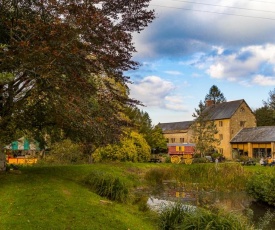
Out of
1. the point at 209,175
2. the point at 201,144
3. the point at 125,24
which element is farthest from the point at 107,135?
the point at 201,144

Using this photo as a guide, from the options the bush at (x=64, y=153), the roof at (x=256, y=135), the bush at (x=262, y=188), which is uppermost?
the roof at (x=256, y=135)

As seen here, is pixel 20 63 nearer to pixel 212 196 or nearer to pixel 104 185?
pixel 104 185

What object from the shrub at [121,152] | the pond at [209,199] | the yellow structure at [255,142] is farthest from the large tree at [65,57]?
the yellow structure at [255,142]

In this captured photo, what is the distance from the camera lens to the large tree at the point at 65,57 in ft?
29.9

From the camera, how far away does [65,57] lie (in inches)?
363

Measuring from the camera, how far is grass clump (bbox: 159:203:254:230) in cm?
740

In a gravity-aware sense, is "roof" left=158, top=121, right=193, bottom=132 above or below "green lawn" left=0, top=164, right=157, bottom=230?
above

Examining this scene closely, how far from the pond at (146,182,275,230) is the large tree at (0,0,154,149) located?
220 inches

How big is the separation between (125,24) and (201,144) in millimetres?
28164

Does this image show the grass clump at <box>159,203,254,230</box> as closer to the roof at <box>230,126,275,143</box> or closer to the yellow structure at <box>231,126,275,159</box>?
the yellow structure at <box>231,126,275,159</box>

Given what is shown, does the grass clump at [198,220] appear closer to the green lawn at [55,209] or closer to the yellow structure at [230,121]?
the green lawn at [55,209]

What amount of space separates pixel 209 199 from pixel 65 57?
38.3ft

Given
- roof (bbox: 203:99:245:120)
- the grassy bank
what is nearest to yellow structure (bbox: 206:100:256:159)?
roof (bbox: 203:99:245:120)

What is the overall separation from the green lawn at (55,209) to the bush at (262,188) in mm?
8185
